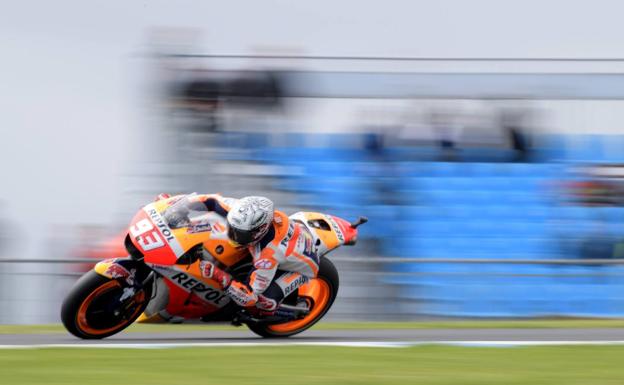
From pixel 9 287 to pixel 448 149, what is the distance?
486 centimetres

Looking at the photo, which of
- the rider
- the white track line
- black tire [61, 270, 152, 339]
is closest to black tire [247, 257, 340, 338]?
the rider

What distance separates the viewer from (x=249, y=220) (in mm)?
6926

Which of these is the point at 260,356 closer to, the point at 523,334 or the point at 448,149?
the point at 523,334

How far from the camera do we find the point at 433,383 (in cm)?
523

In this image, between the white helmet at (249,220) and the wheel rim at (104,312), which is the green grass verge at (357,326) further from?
the white helmet at (249,220)

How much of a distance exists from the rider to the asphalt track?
0.36 meters

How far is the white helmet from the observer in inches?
273

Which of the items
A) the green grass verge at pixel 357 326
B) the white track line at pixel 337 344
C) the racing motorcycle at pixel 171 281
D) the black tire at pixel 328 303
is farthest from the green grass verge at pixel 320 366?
the green grass verge at pixel 357 326

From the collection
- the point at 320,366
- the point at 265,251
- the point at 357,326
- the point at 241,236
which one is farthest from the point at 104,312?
the point at 357,326

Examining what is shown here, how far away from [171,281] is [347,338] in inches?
53.5

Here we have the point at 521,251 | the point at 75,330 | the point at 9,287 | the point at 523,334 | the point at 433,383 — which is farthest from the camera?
the point at 521,251

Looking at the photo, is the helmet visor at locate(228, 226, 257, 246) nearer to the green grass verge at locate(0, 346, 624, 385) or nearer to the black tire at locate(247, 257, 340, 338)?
the green grass verge at locate(0, 346, 624, 385)

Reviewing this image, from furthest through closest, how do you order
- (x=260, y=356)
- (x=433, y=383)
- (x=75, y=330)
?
(x=75, y=330), (x=260, y=356), (x=433, y=383)

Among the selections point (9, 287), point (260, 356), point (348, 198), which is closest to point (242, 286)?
point (260, 356)
